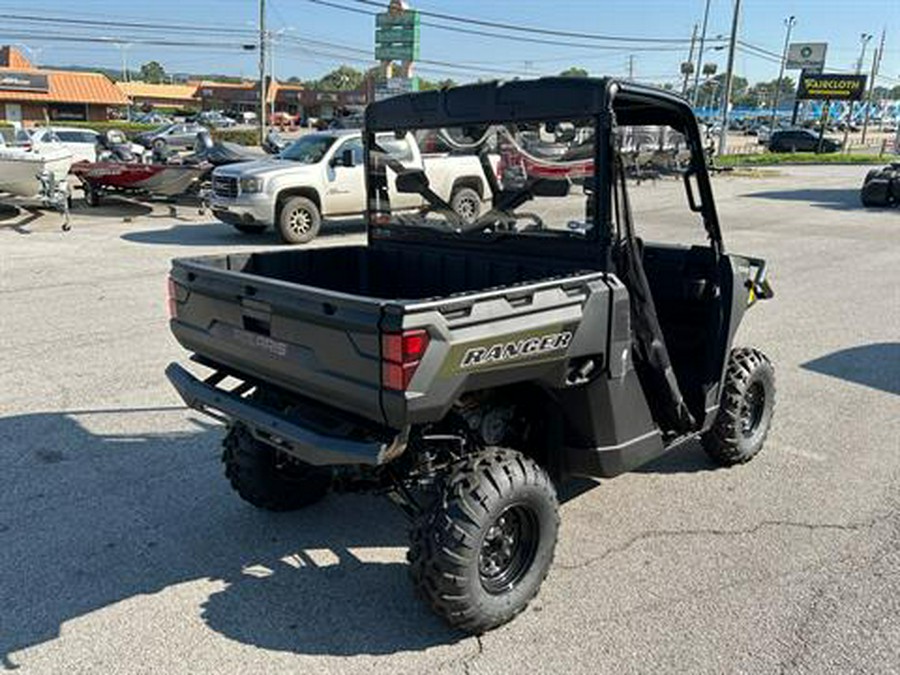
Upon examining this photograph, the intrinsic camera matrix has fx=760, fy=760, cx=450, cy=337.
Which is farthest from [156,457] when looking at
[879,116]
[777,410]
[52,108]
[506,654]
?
[879,116]

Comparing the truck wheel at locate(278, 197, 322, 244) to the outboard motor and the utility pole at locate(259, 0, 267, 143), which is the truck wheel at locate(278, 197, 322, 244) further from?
the utility pole at locate(259, 0, 267, 143)

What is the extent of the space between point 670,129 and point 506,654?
2613mm

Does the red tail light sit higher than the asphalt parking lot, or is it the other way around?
the red tail light

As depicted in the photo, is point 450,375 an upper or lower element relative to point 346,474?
upper

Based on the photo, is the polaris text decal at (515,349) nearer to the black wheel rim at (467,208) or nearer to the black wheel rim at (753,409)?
the black wheel rim at (467,208)

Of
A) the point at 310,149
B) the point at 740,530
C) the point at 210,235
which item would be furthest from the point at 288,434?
the point at 210,235

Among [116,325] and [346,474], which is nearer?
[346,474]

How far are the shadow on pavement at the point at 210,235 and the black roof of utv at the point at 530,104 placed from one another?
32.3 feet

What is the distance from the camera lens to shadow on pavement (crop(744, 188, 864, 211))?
2154 centimetres

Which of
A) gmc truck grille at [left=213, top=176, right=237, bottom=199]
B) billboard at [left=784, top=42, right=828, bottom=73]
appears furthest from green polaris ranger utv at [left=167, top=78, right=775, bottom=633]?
billboard at [left=784, top=42, right=828, bottom=73]

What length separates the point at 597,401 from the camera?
10.8ft

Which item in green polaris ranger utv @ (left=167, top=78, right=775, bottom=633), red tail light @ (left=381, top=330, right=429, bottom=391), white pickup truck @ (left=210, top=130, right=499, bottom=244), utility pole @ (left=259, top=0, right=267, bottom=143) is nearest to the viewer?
red tail light @ (left=381, top=330, right=429, bottom=391)

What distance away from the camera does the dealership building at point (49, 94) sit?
61.7 meters

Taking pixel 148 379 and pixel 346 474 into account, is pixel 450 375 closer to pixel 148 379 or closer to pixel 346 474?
pixel 346 474
